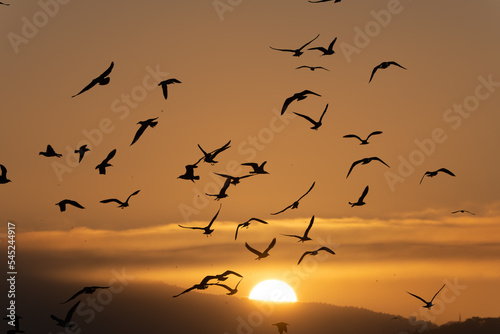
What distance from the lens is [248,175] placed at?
48750 mm

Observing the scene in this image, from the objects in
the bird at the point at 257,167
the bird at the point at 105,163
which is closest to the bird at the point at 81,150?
the bird at the point at 105,163

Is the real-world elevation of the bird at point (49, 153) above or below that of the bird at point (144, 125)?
below

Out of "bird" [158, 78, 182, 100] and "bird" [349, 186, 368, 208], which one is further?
"bird" [349, 186, 368, 208]

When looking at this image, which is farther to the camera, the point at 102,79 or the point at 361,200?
the point at 361,200

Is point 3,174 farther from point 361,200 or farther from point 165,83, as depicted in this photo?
point 361,200

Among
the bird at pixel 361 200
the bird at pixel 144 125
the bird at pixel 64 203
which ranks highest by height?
the bird at pixel 144 125

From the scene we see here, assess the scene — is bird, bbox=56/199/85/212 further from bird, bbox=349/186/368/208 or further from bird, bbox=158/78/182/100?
bird, bbox=349/186/368/208

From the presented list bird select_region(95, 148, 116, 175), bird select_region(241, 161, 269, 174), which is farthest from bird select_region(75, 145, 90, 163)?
bird select_region(241, 161, 269, 174)

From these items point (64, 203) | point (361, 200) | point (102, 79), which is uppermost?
point (102, 79)

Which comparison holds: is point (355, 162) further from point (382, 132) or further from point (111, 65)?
point (111, 65)

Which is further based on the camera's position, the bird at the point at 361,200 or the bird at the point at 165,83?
the bird at the point at 361,200

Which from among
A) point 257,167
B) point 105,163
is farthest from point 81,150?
point 257,167

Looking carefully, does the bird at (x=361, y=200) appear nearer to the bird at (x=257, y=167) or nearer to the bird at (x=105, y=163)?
the bird at (x=257, y=167)

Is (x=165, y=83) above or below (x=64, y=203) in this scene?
above
